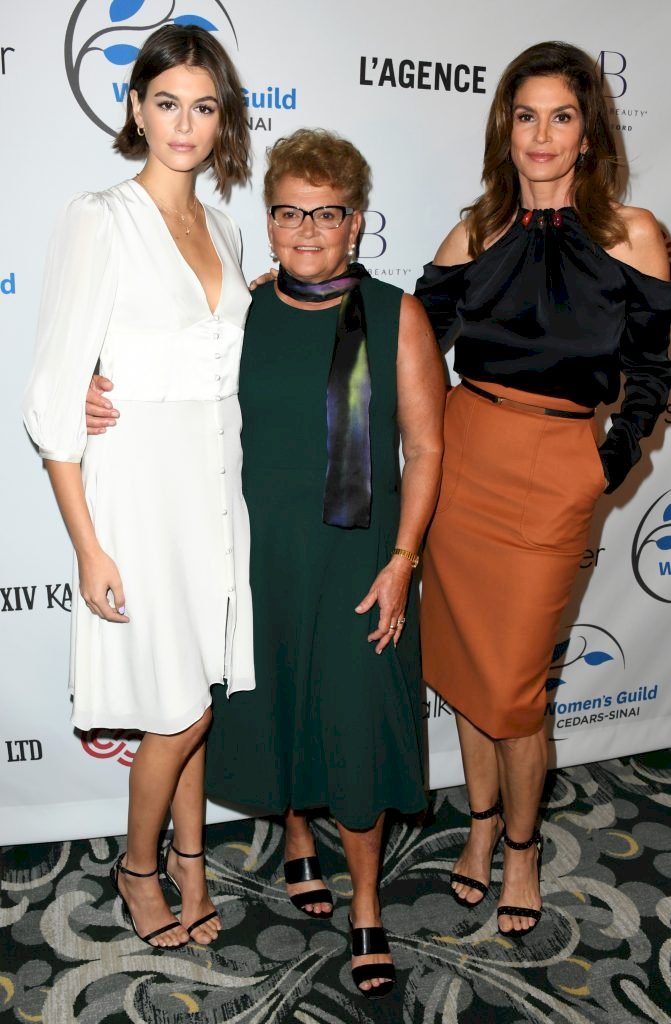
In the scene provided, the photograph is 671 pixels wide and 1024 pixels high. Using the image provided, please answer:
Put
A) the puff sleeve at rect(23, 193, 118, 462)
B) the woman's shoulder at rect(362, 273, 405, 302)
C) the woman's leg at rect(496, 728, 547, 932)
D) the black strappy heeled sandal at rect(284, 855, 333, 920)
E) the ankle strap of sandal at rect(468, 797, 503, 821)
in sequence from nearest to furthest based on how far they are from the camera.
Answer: the puff sleeve at rect(23, 193, 118, 462) → the woman's shoulder at rect(362, 273, 405, 302) → the woman's leg at rect(496, 728, 547, 932) → the black strappy heeled sandal at rect(284, 855, 333, 920) → the ankle strap of sandal at rect(468, 797, 503, 821)

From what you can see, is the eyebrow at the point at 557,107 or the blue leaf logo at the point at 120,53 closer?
the eyebrow at the point at 557,107

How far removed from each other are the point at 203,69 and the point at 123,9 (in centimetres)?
58

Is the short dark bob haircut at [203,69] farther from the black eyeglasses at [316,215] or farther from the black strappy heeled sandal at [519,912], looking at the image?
the black strappy heeled sandal at [519,912]

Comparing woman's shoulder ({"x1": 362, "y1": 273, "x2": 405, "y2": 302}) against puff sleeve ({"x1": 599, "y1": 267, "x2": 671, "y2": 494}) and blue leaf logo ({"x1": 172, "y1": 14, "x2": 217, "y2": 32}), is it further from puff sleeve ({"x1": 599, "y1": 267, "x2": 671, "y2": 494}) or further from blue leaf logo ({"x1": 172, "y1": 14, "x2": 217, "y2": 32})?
blue leaf logo ({"x1": 172, "y1": 14, "x2": 217, "y2": 32})

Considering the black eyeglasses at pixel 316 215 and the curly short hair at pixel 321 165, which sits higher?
the curly short hair at pixel 321 165

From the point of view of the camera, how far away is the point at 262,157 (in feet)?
8.36

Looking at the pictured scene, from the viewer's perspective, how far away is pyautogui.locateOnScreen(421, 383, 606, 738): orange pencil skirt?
223 cm

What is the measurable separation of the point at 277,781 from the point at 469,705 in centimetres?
52

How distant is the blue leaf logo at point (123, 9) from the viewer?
235 cm

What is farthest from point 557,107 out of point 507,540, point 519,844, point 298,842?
point 298,842

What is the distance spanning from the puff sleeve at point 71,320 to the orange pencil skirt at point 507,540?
0.89 metres

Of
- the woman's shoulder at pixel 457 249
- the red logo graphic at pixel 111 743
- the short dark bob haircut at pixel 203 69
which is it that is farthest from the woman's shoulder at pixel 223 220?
the red logo graphic at pixel 111 743

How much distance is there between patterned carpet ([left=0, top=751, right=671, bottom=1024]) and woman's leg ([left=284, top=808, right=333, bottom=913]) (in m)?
0.07

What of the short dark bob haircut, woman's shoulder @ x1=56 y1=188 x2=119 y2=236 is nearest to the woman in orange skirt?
the short dark bob haircut
